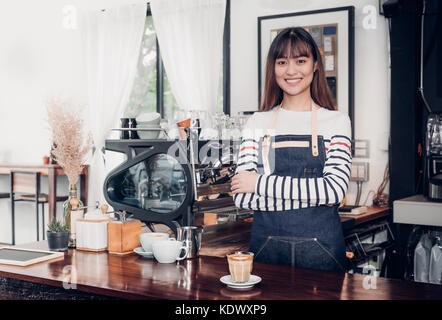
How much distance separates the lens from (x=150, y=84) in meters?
5.21

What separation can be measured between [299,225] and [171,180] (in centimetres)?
70

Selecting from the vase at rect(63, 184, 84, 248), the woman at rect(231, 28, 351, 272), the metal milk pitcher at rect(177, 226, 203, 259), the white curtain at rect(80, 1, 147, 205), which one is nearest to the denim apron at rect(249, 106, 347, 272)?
the woman at rect(231, 28, 351, 272)

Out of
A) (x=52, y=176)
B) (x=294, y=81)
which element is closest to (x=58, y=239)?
(x=294, y=81)

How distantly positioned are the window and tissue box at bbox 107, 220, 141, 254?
305cm

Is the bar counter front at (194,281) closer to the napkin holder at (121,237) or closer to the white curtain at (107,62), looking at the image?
the napkin holder at (121,237)

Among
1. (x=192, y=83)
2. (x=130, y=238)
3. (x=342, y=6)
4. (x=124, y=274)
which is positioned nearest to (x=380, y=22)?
(x=342, y=6)

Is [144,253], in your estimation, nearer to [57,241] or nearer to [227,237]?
[57,241]

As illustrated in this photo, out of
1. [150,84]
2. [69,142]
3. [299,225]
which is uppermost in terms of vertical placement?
[150,84]

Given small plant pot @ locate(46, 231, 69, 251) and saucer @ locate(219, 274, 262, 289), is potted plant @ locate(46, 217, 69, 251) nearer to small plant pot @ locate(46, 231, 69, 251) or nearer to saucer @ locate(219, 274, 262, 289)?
small plant pot @ locate(46, 231, 69, 251)

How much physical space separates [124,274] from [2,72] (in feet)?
17.3

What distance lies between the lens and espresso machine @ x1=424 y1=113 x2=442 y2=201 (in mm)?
2631
